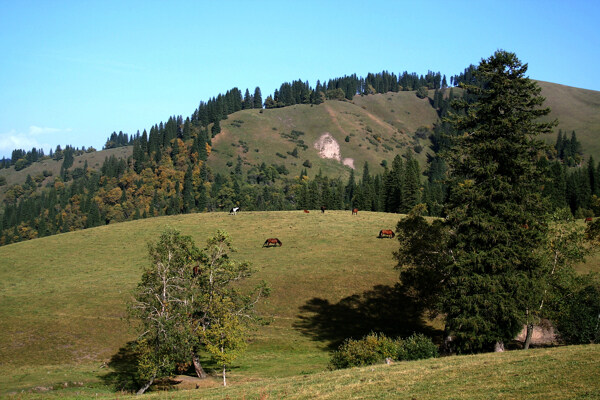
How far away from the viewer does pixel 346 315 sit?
53875 mm

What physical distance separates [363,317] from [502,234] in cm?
2293

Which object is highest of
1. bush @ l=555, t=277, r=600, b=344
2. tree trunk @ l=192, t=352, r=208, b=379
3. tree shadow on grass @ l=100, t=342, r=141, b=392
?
bush @ l=555, t=277, r=600, b=344

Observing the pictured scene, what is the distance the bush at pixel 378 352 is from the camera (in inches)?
1294

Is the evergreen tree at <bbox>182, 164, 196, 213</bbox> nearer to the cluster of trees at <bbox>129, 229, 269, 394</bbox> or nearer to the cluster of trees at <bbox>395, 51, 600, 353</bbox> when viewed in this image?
the cluster of trees at <bbox>129, 229, 269, 394</bbox>

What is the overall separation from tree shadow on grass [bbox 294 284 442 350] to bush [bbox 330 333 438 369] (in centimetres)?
1294

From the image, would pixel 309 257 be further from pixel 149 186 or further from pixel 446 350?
pixel 149 186

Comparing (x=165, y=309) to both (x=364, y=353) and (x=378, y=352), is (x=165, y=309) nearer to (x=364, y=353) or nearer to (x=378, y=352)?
(x=364, y=353)

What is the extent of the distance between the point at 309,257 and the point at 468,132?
35.3 meters

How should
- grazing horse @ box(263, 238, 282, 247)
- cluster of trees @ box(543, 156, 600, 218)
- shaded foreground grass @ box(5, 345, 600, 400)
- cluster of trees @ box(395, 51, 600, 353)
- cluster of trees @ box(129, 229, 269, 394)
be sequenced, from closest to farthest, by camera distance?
shaded foreground grass @ box(5, 345, 600, 400) < cluster of trees @ box(129, 229, 269, 394) < cluster of trees @ box(395, 51, 600, 353) < grazing horse @ box(263, 238, 282, 247) < cluster of trees @ box(543, 156, 600, 218)

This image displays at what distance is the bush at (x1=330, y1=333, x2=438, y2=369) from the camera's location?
108 ft

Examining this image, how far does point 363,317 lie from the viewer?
53656 mm

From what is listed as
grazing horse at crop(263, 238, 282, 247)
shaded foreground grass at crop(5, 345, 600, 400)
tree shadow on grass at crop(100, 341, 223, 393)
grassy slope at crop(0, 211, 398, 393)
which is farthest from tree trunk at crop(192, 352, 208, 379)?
grazing horse at crop(263, 238, 282, 247)

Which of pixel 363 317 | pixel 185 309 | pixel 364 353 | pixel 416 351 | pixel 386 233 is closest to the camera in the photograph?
pixel 364 353

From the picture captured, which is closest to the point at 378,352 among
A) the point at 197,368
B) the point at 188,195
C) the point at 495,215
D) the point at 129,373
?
the point at 495,215
